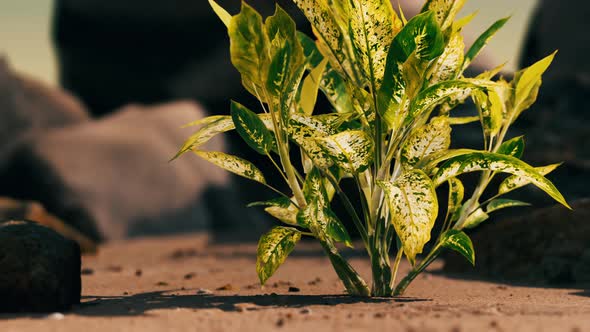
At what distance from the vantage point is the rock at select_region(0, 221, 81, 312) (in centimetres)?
218

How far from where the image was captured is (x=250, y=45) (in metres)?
2.17

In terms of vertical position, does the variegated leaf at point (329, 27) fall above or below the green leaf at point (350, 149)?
above

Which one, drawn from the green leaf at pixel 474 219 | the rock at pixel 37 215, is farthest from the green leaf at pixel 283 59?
the rock at pixel 37 215

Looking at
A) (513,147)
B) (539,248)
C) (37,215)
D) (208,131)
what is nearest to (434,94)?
(513,147)

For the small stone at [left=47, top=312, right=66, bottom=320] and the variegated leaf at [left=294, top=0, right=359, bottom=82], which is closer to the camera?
the small stone at [left=47, top=312, right=66, bottom=320]

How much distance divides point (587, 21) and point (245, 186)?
650 cm

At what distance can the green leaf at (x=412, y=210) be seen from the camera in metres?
2.02

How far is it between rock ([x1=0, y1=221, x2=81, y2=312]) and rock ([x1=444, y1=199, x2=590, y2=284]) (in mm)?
2069

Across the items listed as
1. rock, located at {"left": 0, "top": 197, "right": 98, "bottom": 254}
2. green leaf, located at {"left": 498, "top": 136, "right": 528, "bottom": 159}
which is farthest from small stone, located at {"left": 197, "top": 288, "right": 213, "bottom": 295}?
rock, located at {"left": 0, "top": 197, "right": 98, "bottom": 254}

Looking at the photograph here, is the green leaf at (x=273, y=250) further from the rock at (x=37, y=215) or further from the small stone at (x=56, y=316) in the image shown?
the rock at (x=37, y=215)

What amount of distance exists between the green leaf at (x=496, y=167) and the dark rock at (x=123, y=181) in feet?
14.1

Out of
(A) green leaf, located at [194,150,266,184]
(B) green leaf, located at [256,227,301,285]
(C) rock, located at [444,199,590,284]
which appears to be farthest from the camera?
(C) rock, located at [444,199,590,284]

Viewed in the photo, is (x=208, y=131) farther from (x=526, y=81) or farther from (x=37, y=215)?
(x=37, y=215)

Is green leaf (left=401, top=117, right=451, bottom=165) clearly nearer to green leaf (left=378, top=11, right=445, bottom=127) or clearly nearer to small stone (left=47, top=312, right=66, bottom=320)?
green leaf (left=378, top=11, right=445, bottom=127)
